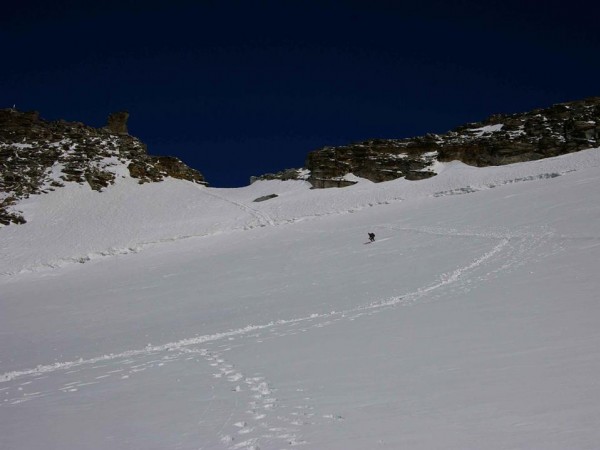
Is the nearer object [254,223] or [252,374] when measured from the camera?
[252,374]

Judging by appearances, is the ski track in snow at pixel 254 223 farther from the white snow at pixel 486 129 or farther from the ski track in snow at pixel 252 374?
the ski track in snow at pixel 252 374

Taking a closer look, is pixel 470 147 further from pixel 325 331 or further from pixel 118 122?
Answer: pixel 118 122

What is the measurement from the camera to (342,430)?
612cm

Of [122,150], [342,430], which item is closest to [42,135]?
[122,150]

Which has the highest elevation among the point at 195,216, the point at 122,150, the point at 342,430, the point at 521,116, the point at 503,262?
the point at 122,150

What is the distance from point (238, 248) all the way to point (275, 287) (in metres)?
12.0

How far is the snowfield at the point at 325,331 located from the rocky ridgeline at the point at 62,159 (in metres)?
12.7

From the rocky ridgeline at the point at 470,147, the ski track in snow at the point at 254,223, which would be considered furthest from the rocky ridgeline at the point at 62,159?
the rocky ridgeline at the point at 470,147

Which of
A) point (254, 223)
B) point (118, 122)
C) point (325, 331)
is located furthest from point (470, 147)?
point (118, 122)

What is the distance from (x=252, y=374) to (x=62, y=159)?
5383 centimetres

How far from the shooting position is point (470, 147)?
53188 millimetres

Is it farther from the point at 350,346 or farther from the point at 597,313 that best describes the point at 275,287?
the point at 597,313

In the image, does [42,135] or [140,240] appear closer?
[140,240]

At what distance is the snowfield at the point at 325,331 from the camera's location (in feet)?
20.6
